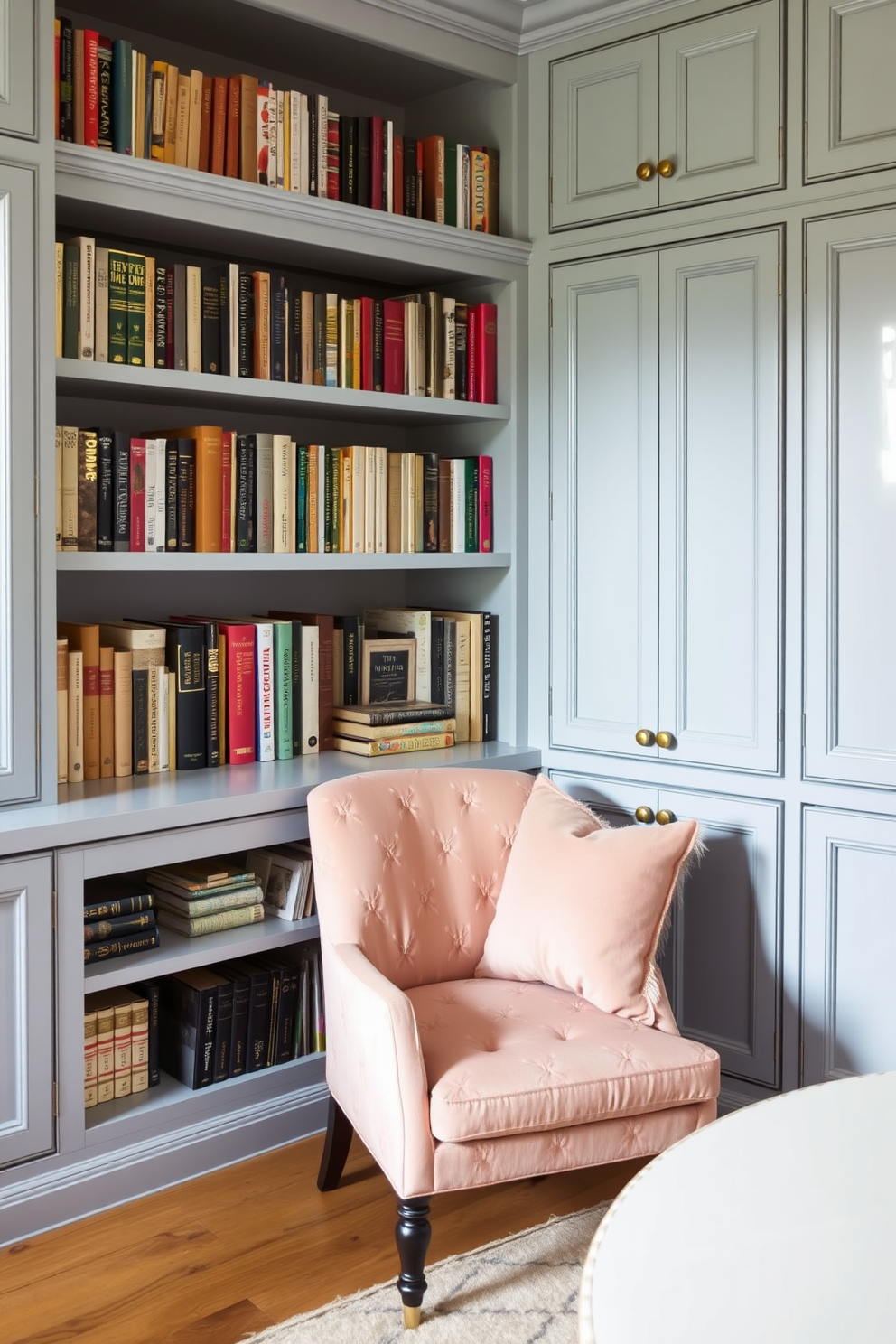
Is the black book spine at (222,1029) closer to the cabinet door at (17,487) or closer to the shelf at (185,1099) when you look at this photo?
the shelf at (185,1099)

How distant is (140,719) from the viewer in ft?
8.73

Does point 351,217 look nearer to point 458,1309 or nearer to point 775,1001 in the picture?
point 775,1001

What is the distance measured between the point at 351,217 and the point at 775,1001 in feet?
6.41

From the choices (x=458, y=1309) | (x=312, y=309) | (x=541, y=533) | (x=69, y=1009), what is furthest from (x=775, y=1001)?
(x=312, y=309)

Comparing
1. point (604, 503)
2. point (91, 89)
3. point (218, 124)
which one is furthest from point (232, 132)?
point (604, 503)

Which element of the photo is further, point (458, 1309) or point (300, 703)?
point (300, 703)

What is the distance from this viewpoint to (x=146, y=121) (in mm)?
2504

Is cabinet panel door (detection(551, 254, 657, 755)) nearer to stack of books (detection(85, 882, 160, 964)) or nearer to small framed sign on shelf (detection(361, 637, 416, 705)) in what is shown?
small framed sign on shelf (detection(361, 637, 416, 705))

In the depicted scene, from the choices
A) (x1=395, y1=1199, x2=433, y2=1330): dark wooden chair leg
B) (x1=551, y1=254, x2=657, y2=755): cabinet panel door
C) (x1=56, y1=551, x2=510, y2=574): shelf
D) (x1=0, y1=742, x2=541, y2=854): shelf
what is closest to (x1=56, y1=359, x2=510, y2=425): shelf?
(x1=551, y1=254, x2=657, y2=755): cabinet panel door

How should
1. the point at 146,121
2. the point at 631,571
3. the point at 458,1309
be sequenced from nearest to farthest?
1. the point at 458,1309
2. the point at 146,121
3. the point at 631,571

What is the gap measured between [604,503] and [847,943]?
1124 mm

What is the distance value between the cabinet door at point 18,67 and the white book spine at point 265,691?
1.11 m

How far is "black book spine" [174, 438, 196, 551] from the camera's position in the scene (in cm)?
265

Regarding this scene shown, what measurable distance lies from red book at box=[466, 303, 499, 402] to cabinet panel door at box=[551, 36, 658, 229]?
0.89 ft
